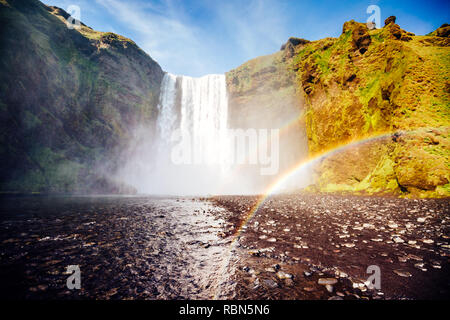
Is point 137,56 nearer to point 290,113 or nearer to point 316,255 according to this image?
point 290,113

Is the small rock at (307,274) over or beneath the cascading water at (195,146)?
beneath

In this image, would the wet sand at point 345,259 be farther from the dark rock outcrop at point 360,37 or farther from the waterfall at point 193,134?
the waterfall at point 193,134

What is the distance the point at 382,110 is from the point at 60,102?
46429 mm

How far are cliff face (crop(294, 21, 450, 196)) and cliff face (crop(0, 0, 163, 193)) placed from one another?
37.5 m

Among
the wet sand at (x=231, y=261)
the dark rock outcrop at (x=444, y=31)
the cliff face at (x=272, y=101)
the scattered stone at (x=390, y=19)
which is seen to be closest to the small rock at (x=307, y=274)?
the wet sand at (x=231, y=261)

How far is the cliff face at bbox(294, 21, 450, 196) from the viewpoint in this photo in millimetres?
11492

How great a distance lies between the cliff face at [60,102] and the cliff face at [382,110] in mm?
37474

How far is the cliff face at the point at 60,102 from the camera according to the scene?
84.5ft

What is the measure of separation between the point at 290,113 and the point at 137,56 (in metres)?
41.9

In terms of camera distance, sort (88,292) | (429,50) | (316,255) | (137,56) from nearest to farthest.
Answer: (88,292) < (316,255) < (429,50) < (137,56)

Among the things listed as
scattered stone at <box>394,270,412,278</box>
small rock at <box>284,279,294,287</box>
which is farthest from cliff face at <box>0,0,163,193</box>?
scattered stone at <box>394,270,412,278</box>

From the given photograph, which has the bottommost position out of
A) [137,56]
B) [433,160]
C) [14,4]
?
[433,160]

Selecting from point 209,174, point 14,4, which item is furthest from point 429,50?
point 14,4
